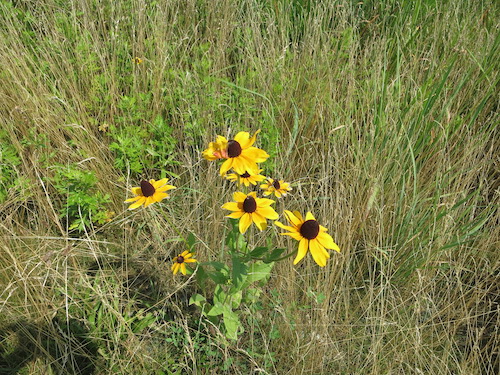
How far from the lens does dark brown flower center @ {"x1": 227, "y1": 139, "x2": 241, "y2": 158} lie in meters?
1.12

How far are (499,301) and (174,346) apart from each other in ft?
4.63

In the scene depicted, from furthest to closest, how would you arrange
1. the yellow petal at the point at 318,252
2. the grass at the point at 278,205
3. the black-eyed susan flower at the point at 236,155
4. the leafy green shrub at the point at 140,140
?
the leafy green shrub at the point at 140,140 → the grass at the point at 278,205 → the black-eyed susan flower at the point at 236,155 → the yellow petal at the point at 318,252

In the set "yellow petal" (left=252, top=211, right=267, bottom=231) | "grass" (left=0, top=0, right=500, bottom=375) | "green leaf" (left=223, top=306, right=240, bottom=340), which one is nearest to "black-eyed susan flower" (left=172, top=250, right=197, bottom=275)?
"grass" (left=0, top=0, right=500, bottom=375)

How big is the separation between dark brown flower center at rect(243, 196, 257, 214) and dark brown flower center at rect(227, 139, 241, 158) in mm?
152

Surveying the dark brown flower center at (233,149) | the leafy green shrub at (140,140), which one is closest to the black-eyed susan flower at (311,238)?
the dark brown flower center at (233,149)

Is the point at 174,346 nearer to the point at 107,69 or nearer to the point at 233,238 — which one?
the point at 233,238

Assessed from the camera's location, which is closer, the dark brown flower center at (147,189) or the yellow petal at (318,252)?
the yellow petal at (318,252)

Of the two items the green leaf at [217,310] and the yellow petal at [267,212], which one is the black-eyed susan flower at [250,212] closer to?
the yellow petal at [267,212]

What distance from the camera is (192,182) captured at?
1746mm

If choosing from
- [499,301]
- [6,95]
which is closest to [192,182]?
[6,95]

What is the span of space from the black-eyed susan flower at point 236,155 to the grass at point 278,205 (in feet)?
1.35

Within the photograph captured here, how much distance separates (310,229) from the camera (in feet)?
3.39

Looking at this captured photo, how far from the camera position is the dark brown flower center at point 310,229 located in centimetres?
103

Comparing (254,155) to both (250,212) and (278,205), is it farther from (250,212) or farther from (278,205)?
(278,205)
